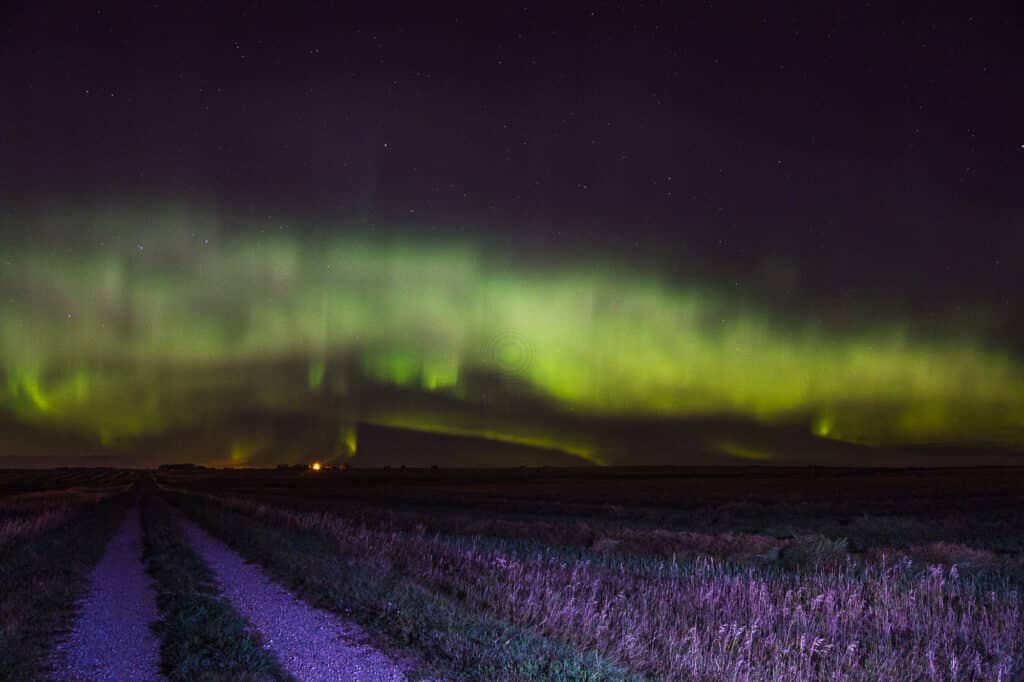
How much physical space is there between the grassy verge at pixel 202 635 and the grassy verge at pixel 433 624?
1.90 m

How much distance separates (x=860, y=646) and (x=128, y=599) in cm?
1513

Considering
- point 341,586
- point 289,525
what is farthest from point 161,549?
point 341,586

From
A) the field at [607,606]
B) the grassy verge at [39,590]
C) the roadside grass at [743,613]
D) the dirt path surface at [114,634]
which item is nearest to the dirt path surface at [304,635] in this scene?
the field at [607,606]

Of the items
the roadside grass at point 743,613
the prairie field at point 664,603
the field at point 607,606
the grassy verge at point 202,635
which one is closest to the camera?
the grassy verge at point 202,635

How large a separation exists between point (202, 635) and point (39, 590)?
7017mm

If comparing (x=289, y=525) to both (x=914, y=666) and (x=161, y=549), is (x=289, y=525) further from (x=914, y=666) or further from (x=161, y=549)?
(x=914, y=666)

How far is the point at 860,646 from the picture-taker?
1248 centimetres

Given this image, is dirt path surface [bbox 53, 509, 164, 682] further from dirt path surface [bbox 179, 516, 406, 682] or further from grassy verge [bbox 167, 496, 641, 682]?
grassy verge [bbox 167, 496, 641, 682]

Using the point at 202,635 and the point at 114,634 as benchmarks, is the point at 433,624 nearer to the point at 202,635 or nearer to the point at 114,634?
the point at 202,635

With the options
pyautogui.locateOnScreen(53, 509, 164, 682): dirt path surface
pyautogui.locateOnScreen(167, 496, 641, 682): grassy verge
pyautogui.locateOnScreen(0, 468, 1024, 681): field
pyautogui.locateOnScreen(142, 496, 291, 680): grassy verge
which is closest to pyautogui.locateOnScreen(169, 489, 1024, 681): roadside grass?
pyautogui.locateOnScreen(0, 468, 1024, 681): field

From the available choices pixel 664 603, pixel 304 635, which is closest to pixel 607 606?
pixel 664 603

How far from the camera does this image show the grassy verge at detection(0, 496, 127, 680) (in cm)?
1070

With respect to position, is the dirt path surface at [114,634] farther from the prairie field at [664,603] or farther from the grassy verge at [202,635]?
the prairie field at [664,603]

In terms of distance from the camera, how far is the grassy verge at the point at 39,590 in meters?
10.7
